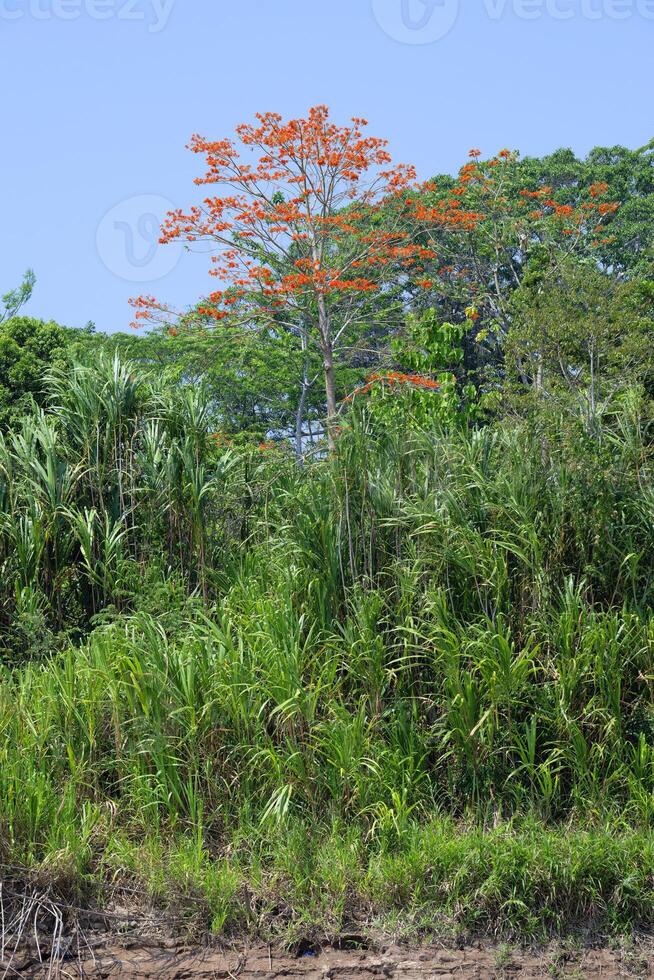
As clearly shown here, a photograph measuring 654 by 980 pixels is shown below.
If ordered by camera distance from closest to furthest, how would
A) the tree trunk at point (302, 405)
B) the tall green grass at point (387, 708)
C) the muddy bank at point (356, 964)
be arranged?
the muddy bank at point (356, 964) → the tall green grass at point (387, 708) → the tree trunk at point (302, 405)

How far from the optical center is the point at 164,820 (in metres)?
5.82

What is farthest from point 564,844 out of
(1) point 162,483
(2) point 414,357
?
(2) point 414,357

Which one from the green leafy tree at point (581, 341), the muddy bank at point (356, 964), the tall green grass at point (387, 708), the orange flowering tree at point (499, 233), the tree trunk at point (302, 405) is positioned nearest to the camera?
the muddy bank at point (356, 964)

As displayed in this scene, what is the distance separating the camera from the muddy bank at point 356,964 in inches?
193

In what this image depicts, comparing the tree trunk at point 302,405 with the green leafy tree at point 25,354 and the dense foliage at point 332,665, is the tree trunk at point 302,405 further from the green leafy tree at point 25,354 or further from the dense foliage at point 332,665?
the dense foliage at point 332,665

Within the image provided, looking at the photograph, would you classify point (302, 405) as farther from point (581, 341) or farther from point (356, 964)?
point (356, 964)

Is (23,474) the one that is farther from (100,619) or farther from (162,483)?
(100,619)

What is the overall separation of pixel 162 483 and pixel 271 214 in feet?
26.0

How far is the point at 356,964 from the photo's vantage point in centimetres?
493

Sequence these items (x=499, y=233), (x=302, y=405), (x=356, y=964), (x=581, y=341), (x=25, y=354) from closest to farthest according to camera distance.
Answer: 1. (x=356, y=964)
2. (x=581, y=341)
3. (x=25, y=354)
4. (x=499, y=233)
5. (x=302, y=405)

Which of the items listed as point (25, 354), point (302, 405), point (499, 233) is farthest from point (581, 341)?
point (302, 405)

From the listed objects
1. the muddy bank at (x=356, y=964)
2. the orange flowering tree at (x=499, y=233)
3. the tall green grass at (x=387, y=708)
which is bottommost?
the muddy bank at (x=356, y=964)

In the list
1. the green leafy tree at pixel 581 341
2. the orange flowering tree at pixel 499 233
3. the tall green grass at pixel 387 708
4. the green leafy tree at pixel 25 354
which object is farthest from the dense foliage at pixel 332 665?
the orange flowering tree at pixel 499 233

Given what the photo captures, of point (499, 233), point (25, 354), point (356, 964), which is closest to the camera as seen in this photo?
point (356, 964)
